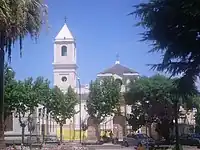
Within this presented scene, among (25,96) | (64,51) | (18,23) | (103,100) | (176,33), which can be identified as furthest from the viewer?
(64,51)

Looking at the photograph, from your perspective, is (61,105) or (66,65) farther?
(66,65)

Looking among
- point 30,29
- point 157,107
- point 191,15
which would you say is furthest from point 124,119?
point 191,15

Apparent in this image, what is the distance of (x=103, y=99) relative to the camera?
222 feet

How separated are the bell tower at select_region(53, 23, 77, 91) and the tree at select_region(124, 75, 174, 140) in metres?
29.6

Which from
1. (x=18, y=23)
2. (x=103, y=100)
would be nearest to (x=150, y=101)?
(x=103, y=100)

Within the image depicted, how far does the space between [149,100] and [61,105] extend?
536 inches

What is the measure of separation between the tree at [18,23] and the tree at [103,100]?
48.7m

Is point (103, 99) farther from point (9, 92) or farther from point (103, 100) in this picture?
point (9, 92)

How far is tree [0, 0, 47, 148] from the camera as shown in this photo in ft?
52.6

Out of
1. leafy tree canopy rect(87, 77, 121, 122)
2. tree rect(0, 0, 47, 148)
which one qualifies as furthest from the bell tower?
tree rect(0, 0, 47, 148)

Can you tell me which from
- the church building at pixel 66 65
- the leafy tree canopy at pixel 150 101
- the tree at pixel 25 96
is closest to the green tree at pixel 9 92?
the tree at pixel 25 96

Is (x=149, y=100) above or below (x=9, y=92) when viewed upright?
below

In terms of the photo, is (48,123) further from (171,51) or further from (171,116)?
(171,51)

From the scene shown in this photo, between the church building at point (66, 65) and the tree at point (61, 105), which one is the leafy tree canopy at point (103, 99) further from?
the church building at point (66, 65)
